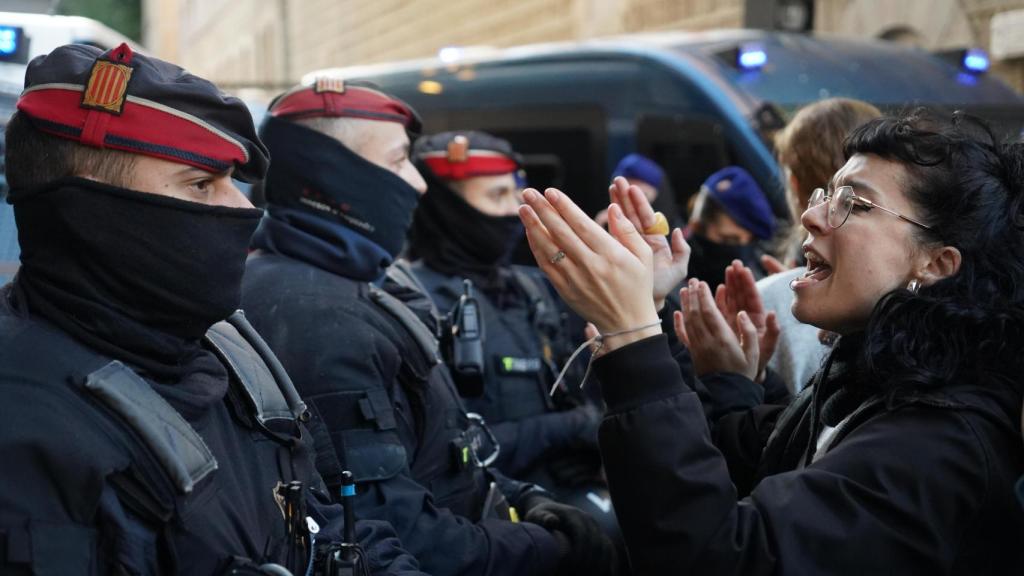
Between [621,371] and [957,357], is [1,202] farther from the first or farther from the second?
[957,357]

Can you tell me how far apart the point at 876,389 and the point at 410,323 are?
1.18 m

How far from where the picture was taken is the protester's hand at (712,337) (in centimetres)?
309

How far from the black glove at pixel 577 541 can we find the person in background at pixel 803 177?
72 cm

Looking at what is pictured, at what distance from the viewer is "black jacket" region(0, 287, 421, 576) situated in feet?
5.93

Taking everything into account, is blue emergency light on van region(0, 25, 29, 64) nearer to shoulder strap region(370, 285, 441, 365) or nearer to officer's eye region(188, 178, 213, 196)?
shoulder strap region(370, 285, 441, 365)

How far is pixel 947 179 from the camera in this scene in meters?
2.33

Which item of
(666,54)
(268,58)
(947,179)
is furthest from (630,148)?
(268,58)

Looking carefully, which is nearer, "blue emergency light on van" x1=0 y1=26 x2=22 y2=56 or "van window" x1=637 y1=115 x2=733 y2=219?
"blue emergency light on van" x1=0 y1=26 x2=22 y2=56

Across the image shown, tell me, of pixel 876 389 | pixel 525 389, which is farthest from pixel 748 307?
pixel 525 389

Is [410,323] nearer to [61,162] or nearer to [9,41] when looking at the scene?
[61,162]

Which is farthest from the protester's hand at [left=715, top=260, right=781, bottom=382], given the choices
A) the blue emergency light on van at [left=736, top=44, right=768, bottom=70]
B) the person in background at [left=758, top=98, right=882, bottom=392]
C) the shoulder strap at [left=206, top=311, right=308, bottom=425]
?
the blue emergency light on van at [left=736, top=44, right=768, bottom=70]

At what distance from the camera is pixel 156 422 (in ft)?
6.31

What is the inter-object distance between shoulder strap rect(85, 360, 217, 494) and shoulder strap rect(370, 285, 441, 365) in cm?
107

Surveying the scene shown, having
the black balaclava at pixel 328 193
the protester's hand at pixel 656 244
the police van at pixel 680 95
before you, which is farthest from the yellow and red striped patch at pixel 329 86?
the police van at pixel 680 95
